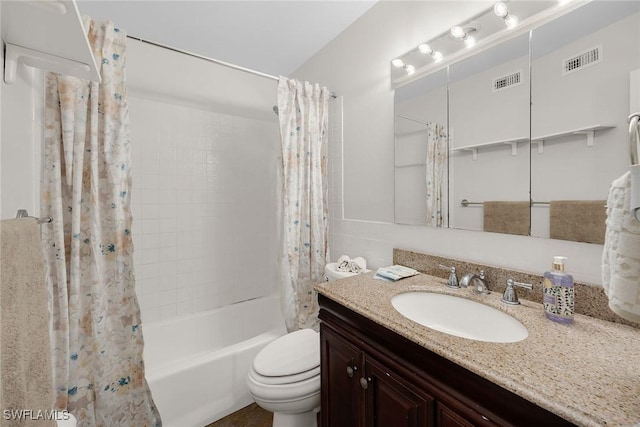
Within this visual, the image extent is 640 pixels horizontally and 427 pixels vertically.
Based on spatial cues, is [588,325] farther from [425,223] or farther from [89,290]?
[89,290]

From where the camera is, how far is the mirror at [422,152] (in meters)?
1.41

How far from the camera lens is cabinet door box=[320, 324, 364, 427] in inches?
41.6

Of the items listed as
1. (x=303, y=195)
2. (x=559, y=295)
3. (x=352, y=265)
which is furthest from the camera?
(x=303, y=195)

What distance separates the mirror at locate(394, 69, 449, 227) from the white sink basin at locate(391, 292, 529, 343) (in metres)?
0.40

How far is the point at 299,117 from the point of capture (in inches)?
74.0

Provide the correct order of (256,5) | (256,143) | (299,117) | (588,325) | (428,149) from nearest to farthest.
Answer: (588,325) → (428,149) → (256,5) → (299,117) → (256,143)

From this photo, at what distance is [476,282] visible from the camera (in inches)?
46.1


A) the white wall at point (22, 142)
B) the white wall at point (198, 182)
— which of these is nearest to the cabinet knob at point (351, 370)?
the white wall at point (22, 142)

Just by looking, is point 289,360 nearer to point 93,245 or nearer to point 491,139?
point 93,245

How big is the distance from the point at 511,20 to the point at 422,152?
0.64 metres

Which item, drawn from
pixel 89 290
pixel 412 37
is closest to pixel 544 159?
pixel 412 37

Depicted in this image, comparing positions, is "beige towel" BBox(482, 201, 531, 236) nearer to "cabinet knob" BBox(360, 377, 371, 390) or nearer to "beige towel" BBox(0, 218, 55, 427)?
"cabinet knob" BBox(360, 377, 371, 390)

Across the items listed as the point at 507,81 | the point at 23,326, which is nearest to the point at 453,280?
the point at 507,81

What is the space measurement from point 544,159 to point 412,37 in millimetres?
998
